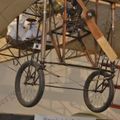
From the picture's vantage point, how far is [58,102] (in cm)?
1523

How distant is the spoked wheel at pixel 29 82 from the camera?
23.6 feet

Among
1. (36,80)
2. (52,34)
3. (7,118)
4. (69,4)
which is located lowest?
(7,118)

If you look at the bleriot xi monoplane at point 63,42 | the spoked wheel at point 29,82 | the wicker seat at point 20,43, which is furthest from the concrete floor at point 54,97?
the spoked wheel at point 29,82

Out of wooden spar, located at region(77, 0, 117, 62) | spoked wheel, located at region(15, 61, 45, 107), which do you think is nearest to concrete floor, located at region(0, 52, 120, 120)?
spoked wheel, located at region(15, 61, 45, 107)

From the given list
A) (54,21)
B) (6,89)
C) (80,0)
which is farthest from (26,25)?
(6,89)

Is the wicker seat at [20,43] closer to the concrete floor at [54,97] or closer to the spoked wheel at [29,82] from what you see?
the spoked wheel at [29,82]

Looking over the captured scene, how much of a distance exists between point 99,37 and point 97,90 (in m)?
1.35

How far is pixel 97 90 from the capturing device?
27.5ft

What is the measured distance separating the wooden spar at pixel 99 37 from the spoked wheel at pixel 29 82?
1.03 metres

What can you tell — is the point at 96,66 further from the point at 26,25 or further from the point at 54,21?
the point at 26,25

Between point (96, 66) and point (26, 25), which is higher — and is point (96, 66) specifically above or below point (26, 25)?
below

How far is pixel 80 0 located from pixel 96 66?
1.23 m

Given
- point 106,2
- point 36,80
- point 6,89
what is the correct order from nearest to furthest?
point 36,80
point 106,2
point 6,89

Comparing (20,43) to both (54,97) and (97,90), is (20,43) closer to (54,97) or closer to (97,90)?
(97,90)
